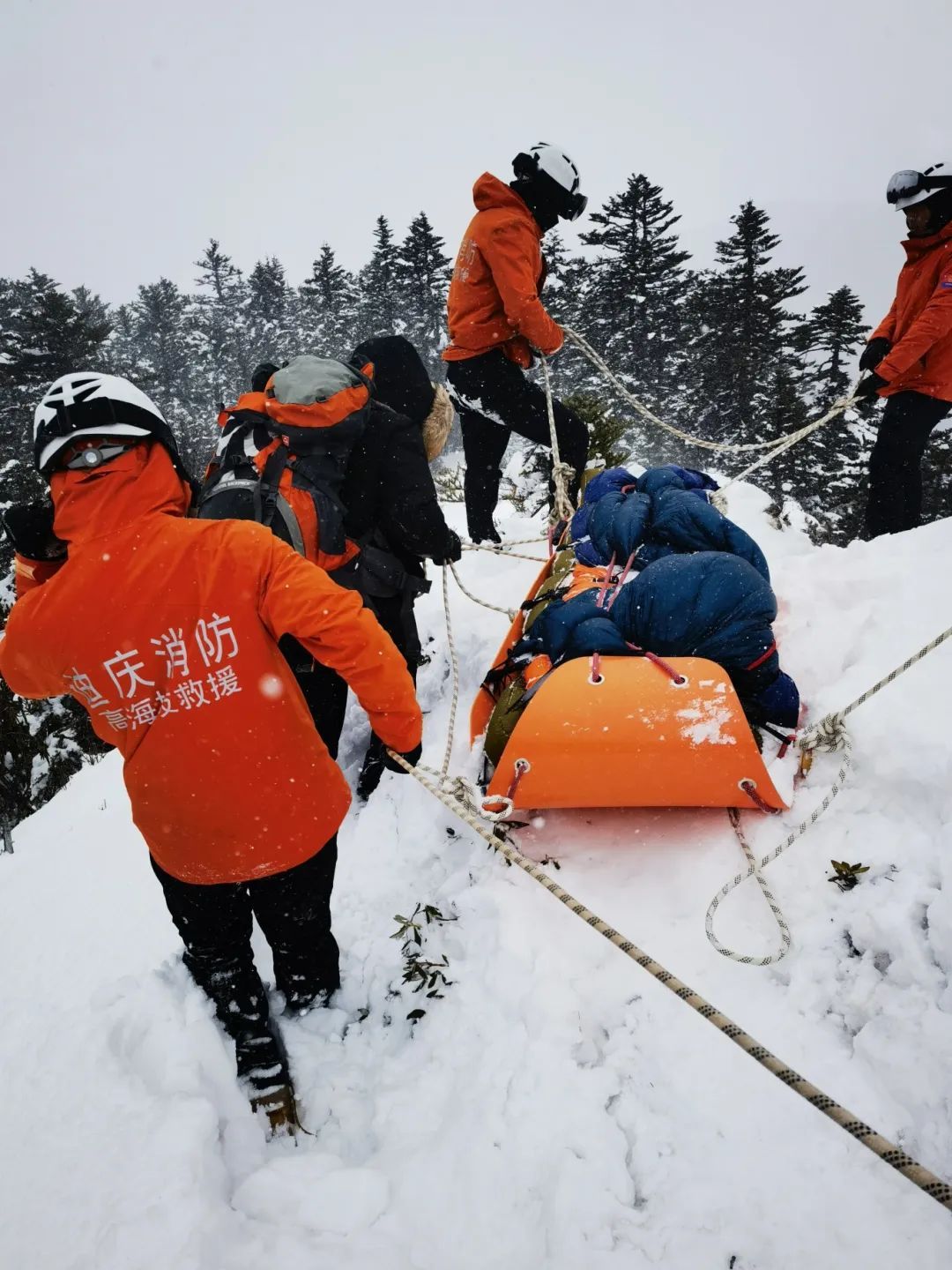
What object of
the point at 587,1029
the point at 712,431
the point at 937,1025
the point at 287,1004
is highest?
the point at 937,1025

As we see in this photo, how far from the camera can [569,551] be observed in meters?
3.88

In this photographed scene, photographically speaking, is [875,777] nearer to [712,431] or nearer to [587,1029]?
[587,1029]

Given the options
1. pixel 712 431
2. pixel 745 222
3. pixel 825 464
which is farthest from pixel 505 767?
pixel 745 222

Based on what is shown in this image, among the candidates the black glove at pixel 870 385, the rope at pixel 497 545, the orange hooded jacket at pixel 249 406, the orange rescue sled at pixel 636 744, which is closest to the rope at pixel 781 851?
the orange rescue sled at pixel 636 744

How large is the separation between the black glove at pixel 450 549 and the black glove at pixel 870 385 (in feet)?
9.02

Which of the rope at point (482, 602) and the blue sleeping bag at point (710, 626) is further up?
the blue sleeping bag at point (710, 626)

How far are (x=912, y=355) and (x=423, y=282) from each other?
1434 inches

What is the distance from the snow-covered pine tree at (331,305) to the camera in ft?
128

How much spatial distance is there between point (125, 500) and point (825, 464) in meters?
19.9

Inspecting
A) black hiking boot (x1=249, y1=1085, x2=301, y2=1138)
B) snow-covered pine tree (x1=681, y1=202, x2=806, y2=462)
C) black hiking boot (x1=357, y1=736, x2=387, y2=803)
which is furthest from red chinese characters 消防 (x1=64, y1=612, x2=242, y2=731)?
snow-covered pine tree (x1=681, y1=202, x2=806, y2=462)

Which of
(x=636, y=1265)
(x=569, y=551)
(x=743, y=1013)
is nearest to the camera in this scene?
(x=636, y=1265)

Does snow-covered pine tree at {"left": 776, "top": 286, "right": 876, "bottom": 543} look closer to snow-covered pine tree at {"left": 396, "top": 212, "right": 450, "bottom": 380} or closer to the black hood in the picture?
the black hood

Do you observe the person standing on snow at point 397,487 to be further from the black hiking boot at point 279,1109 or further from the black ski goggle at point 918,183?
the black ski goggle at point 918,183

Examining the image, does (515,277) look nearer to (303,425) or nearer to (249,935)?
(303,425)
